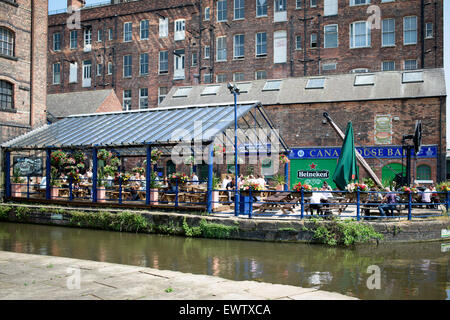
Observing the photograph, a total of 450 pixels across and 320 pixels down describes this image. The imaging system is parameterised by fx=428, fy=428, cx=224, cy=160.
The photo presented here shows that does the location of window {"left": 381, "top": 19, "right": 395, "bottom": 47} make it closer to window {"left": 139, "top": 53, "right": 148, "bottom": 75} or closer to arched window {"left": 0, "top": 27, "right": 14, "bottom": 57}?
window {"left": 139, "top": 53, "right": 148, "bottom": 75}

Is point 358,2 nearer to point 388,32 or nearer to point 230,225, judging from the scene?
point 388,32

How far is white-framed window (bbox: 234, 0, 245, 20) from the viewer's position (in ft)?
118

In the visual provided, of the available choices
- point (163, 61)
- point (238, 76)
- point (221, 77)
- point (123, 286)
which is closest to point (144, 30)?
point (163, 61)

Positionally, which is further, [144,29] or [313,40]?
[144,29]

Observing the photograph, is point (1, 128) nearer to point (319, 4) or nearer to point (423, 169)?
point (423, 169)

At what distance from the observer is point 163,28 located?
3878 cm

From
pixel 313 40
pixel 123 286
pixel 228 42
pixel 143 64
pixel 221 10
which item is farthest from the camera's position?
pixel 143 64

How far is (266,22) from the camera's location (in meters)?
35.1

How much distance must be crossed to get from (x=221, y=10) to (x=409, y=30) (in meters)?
15.2

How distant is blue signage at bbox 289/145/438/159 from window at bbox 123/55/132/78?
20.6m

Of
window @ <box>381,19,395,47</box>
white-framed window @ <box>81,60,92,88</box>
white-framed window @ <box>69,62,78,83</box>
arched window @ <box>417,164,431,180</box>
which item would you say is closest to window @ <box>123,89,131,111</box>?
white-framed window @ <box>81,60,92,88</box>

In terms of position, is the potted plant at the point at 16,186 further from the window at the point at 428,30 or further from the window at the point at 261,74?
the window at the point at 428,30
